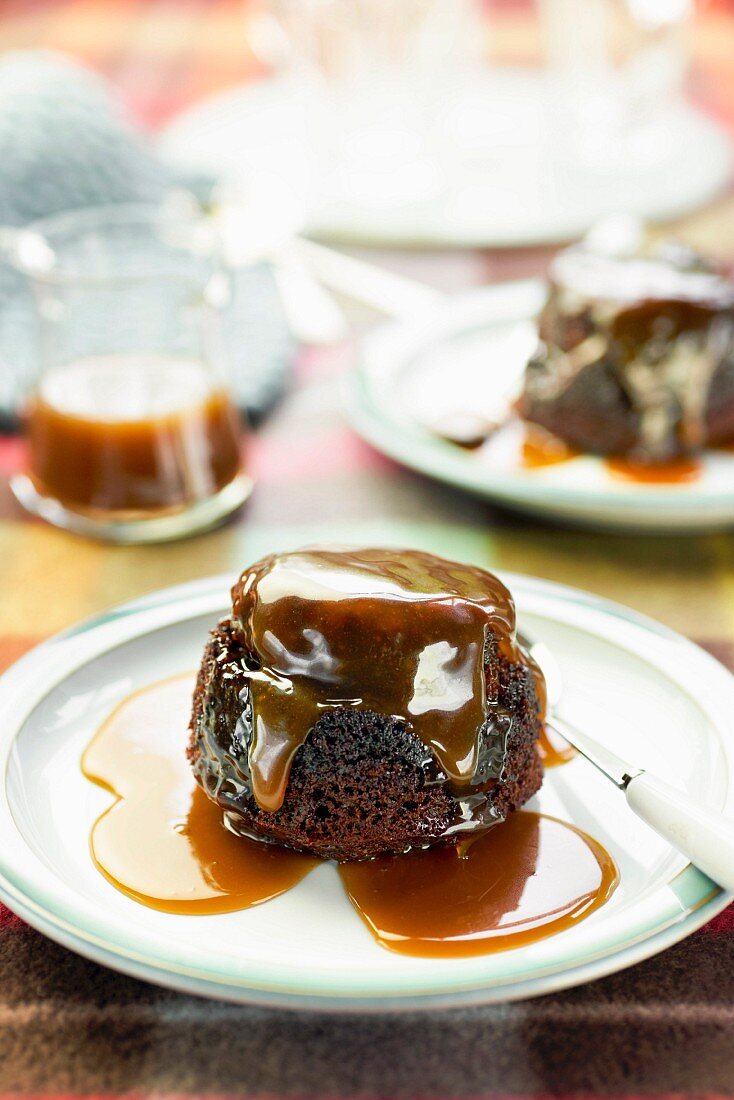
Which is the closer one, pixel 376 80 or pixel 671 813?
pixel 671 813

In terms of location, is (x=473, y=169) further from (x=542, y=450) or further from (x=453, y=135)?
(x=542, y=450)

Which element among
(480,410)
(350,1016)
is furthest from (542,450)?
(350,1016)

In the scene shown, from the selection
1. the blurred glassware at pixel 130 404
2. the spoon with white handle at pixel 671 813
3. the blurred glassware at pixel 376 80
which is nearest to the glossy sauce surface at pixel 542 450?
the blurred glassware at pixel 130 404

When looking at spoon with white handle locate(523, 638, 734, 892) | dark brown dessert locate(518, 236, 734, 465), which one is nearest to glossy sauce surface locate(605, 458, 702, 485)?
dark brown dessert locate(518, 236, 734, 465)

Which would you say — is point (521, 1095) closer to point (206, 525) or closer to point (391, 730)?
point (391, 730)

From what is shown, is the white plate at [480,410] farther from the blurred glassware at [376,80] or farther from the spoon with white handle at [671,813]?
the blurred glassware at [376,80]

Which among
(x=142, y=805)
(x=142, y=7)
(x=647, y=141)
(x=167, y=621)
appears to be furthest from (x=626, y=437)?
(x=142, y=7)
